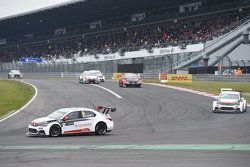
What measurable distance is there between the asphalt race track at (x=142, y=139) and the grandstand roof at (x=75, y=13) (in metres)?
37.2

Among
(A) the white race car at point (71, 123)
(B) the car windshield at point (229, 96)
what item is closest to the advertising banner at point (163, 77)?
(B) the car windshield at point (229, 96)

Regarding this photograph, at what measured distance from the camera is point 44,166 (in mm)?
Answer: 13719

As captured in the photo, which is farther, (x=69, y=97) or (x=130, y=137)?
(x=69, y=97)

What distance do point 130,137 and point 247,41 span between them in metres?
37.9

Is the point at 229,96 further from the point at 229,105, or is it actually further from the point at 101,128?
the point at 101,128

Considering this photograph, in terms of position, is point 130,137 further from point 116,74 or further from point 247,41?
point 116,74

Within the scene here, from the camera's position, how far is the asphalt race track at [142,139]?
1491 centimetres

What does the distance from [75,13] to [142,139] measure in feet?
218

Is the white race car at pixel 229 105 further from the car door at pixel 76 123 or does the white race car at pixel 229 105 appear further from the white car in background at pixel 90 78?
the white car in background at pixel 90 78

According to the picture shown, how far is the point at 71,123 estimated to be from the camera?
2277cm

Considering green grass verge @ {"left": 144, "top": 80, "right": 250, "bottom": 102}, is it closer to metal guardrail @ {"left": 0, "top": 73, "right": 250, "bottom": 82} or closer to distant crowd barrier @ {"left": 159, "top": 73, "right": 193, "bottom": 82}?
metal guardrail @ {"left": 0, "top": 73, "right": 250, "bottom": 82}

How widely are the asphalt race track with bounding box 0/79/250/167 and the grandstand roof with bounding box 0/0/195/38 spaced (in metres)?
37.2

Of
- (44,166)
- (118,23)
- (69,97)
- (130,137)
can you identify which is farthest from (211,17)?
(44,166)

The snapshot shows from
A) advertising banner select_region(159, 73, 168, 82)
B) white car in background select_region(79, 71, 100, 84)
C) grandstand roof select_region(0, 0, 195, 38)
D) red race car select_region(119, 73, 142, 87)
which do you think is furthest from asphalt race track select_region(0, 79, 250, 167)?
grandstand roof select_region(0, 0, 195, 38)
